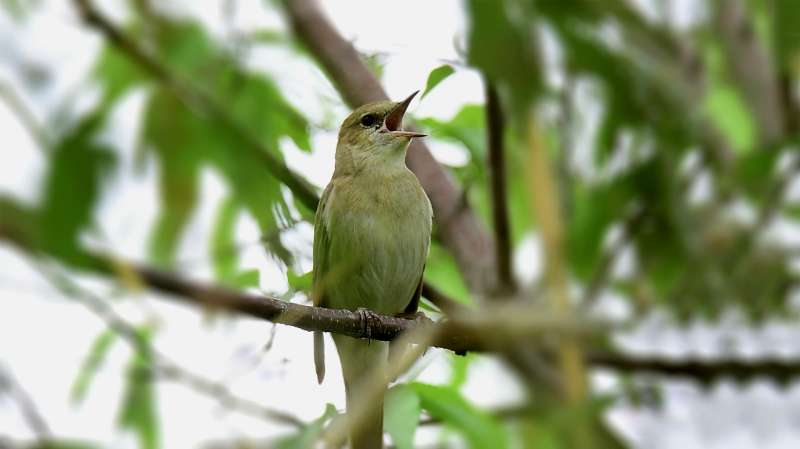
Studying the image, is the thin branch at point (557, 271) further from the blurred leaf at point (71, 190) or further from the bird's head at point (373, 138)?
the bird's head at point (373, 138)

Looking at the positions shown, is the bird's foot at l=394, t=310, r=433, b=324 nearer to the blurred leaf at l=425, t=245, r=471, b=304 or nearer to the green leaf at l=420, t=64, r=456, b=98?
the blurred leaf at l=425, t=245, r=471, b=304

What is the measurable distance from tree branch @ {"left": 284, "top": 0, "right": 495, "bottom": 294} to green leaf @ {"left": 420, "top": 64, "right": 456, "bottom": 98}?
0.72 meters

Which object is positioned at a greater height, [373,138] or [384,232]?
[373,138]

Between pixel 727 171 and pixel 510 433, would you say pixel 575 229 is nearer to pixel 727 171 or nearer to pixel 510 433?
pixel 727 171

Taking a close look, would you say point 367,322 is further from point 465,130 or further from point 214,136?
point 214,136

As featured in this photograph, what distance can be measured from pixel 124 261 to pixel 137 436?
25.0 inches

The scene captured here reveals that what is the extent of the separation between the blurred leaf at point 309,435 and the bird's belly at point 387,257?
187 cm

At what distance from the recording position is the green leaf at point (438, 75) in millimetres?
1574

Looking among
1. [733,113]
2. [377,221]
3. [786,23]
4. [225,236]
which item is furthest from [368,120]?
[786,23]

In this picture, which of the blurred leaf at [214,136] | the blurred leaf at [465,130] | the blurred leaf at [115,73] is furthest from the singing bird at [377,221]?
the blurred leaf at [214,136]

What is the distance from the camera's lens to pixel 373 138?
3568 mm

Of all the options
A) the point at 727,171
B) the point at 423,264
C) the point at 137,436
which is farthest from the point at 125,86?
the point at 423,264

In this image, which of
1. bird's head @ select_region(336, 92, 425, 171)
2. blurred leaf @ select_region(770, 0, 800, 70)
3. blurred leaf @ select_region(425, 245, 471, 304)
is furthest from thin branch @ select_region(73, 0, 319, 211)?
bird's head @ select_region(336, 92, 425, 171)

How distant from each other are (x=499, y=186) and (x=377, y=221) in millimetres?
1197
